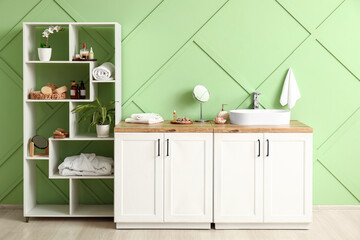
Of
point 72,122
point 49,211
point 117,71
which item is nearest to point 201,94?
point 117,71

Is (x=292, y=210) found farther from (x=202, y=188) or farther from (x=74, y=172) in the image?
(x=74, y=172)

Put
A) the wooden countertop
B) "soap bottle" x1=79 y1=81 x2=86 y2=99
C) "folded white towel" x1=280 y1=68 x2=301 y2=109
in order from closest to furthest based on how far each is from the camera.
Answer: the wooden countertop, "soap bottle" x1=79 y1=81 x2=86 y2=99, "folded white towel" x1=280 y1=68 x2=301 y2=109

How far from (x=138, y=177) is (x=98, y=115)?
2.16 ft

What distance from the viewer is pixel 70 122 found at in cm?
398

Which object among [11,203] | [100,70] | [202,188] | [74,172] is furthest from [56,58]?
[202,188]

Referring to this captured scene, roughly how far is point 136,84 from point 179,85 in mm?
368

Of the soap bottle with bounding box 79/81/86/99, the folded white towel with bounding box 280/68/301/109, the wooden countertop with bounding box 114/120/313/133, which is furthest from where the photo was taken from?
the folded white towel with bounding box 280/68/301/109

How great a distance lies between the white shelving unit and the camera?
3.97 metres

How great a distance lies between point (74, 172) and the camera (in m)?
4.02

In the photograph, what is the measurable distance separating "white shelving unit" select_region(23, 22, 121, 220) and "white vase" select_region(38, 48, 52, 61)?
0.07m

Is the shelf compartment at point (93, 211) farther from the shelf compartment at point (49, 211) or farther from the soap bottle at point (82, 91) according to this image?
the soap bottle at point (82, 91)

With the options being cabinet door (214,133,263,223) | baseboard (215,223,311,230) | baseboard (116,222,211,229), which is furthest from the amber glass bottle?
baseboard (215,223,311,230)

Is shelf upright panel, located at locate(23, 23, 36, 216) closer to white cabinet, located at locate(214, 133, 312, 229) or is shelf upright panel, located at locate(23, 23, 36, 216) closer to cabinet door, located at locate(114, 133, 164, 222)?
cabinet door, located at locate(114, 133, 164, 222)

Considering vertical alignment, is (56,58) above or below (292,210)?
above
